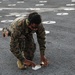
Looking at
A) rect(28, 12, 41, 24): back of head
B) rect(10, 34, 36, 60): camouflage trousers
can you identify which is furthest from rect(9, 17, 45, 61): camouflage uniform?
rect(28, 12, 41, 24): back of head

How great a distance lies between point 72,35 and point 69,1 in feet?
19.5

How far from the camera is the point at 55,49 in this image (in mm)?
6555

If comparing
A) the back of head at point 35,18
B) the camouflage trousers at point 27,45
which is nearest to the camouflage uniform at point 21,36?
the camouflage trousers at point 27,45

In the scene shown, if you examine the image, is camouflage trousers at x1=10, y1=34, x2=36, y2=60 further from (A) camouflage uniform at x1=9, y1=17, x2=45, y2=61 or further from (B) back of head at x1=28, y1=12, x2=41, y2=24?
(B) back of head at x1=28, y1=12, x2=41, y2=24

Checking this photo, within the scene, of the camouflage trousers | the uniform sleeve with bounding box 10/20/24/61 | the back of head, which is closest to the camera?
the back of head

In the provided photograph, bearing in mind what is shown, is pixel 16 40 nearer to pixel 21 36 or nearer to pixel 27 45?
Answer: pixel 21 36

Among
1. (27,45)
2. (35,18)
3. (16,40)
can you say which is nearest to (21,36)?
(16,40)

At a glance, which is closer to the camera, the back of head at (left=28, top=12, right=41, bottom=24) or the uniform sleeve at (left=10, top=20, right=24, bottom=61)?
the back of head at (left=28, top=12, right=41, bottom=24)

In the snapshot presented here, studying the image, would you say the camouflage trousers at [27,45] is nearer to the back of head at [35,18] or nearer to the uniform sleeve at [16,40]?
the uniform sleeve at [16,40]

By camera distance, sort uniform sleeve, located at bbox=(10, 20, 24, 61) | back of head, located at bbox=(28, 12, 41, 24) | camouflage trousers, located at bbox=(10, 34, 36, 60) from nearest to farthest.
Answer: back of head, located at bbox=(28, 12, 41, 24) → uniform sleeve, located at bbox=(10, 20, 24, 61) → camouflage trousers, located at bbox=(10, 34, 36, 60)

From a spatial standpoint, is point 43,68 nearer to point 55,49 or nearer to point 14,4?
point 55,49

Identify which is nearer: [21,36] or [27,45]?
[21,36]

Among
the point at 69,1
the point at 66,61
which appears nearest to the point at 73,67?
the point at 66,61

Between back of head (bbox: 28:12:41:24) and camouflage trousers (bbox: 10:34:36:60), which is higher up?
back of head (bbox: 28:12:41:24)
